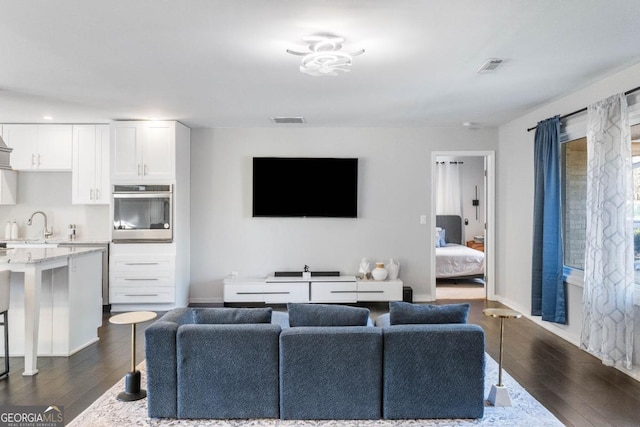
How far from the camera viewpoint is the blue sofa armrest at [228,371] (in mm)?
2549

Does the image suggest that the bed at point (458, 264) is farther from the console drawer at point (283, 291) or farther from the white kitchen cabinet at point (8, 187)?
the white kitchen cabinet at point (8, 187)

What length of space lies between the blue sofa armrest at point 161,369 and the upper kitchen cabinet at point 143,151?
10.7 feet

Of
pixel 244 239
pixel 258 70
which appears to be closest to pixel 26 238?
pixel 244 239

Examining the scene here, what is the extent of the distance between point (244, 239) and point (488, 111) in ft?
11.9

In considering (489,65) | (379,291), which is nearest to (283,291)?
(379,291)

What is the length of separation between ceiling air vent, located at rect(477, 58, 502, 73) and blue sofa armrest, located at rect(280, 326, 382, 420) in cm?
227

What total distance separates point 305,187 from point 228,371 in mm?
3678

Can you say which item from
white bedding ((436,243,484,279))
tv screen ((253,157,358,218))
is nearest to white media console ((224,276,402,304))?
tv screen ((253,157,358,218))

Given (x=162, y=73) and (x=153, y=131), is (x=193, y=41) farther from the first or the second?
(x=153, y=131)

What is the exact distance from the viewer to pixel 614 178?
3520mm

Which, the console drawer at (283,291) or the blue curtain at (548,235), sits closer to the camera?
the blue curtain at (548,235)

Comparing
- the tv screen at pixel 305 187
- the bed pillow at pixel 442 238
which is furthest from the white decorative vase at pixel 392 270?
the bed pillow at pixel 442 238

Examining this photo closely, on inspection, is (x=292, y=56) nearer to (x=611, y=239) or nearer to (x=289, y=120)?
(x=289, y=120)

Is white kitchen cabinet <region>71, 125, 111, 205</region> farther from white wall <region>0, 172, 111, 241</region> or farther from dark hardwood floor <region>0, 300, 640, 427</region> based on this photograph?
dark hardwood floor <region>0, 300, 640, 427</region>
